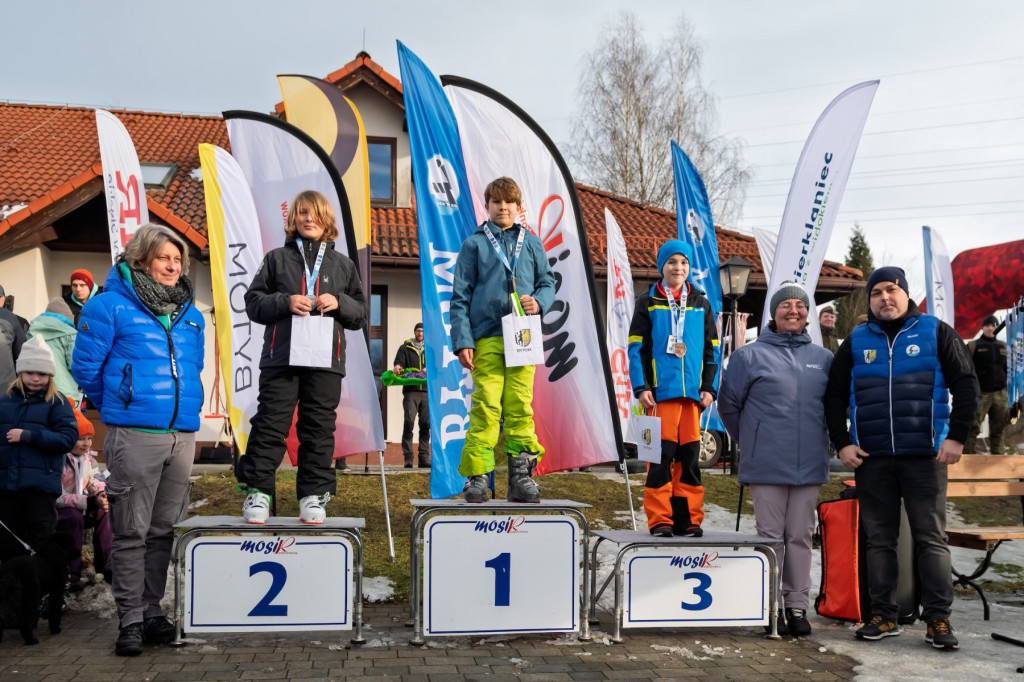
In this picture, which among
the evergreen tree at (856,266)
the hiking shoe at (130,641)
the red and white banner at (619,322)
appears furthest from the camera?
the evergreen tree at (856,266)

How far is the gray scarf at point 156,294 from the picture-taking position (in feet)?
15.5

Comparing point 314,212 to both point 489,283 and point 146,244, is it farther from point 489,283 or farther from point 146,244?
point 489,283

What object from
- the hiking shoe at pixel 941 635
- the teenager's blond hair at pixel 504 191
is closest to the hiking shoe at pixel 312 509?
the teenager's blond hair at pixel 504 191

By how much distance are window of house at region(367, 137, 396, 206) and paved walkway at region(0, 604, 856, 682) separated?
39.2 ft

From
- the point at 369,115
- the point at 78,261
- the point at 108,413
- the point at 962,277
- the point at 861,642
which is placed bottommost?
the point at 861,642

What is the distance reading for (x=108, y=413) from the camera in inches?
181

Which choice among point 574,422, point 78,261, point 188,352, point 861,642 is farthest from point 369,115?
point 861,642

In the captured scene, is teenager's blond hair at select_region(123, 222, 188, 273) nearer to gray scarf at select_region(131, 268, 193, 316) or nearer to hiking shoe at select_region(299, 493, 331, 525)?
gray scarf at select_region(131, 268, 193, 316)

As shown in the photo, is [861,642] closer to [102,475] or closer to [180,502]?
[180,502]

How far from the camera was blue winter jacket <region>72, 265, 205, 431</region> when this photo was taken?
15.1ft

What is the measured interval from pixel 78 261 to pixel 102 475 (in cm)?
924

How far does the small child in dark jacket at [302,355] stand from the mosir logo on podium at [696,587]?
187 centimetres

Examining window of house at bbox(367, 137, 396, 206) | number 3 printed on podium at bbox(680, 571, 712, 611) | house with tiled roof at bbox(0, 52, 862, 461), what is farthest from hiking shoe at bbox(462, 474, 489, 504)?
window of house at bbox(367, 137, 396, 206)

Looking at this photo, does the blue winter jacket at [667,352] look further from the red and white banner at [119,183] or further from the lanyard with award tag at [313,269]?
the red and white banner at [119,183]
